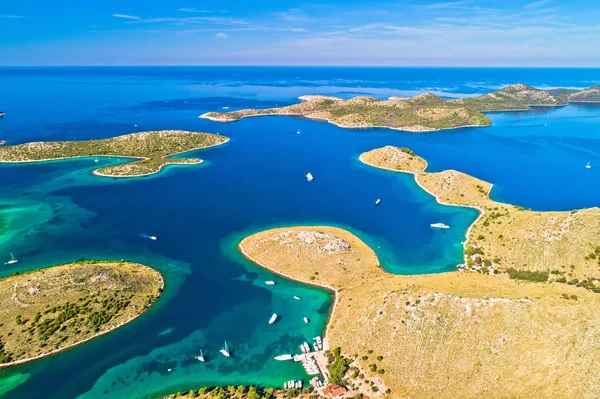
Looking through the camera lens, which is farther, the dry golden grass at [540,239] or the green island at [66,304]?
the dry golden grass at [540,239]

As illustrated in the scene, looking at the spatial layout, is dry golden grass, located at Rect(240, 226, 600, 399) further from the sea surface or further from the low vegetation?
the low vegetation

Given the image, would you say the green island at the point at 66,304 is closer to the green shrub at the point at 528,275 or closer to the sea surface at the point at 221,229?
the sea surface at the point at 221,229

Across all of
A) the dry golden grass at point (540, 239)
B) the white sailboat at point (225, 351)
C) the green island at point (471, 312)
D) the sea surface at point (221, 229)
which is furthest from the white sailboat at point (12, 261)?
the dry golden grass at point (540, 239)

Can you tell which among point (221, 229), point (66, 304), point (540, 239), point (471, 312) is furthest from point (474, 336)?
point (66, 304)

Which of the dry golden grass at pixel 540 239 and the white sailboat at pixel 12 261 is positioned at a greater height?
the dry golden grass at pixel 540 239

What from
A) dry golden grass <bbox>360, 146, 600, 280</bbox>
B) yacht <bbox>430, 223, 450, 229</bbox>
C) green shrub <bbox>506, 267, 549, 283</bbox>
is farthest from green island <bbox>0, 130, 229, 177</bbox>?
green shrub <bbox>506, 267, 549, 283</bbox>

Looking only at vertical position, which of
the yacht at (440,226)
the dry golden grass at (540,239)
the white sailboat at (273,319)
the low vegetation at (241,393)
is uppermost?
the dry golden grass at (540,239)
